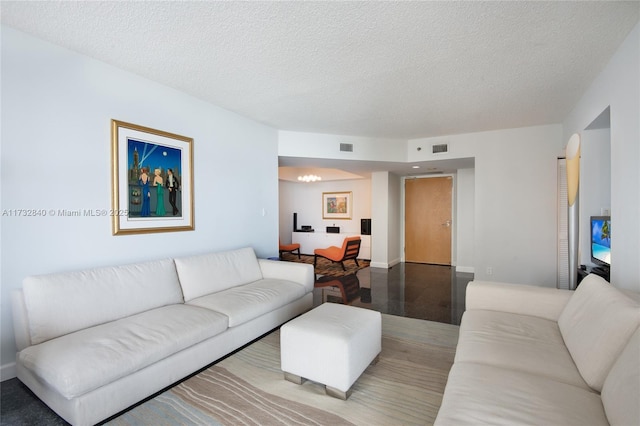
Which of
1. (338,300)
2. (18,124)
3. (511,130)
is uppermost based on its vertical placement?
(511,130)

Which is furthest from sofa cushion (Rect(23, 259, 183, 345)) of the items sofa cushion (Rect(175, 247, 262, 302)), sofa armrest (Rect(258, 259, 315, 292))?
sofa armrest (Rect(258, 259, 315, 292))

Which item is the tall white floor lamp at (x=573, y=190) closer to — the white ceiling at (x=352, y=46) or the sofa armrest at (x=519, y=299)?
the white ceiling at (x=352, y=46)

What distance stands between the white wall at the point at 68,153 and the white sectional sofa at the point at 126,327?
292 mm

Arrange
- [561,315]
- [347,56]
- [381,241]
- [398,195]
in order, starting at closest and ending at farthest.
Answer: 1. [561,315]
2. [347,56]
3. [381,241]
4. [398,195]

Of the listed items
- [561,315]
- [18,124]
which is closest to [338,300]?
[561,315]

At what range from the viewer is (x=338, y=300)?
13.7 feet

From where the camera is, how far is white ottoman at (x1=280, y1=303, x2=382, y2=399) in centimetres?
194

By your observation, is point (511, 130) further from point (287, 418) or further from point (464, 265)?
point (287, 418)

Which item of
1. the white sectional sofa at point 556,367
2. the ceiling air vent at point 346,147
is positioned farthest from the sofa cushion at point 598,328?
the ceiling air vent at point 346,147

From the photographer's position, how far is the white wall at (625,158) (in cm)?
197

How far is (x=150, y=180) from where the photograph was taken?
9.81 ft

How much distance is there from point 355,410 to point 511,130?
15.5 feet

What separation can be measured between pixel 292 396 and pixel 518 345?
4.82 feet

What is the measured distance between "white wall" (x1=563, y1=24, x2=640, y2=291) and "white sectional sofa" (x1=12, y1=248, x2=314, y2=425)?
9.22 ft
